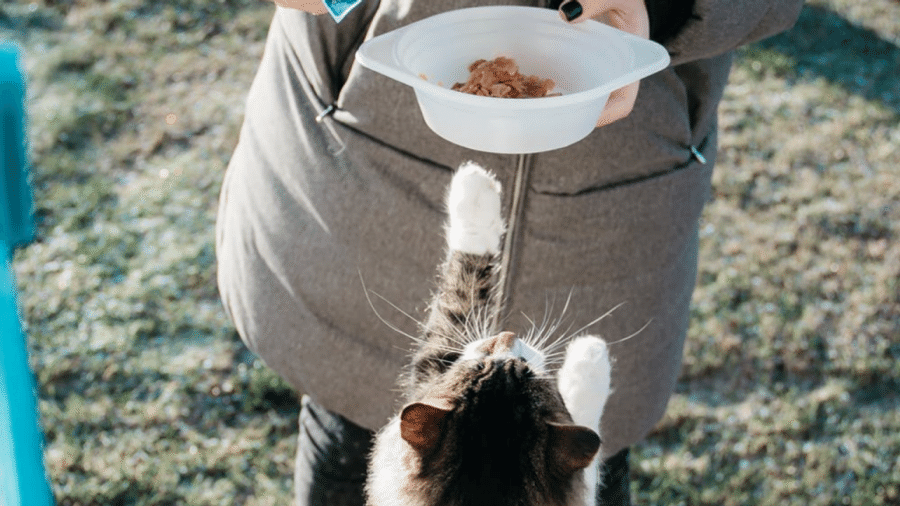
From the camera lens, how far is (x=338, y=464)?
130 cm

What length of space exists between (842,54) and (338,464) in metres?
2.79

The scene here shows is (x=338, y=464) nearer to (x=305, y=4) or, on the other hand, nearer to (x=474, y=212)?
(x=474, y=212)

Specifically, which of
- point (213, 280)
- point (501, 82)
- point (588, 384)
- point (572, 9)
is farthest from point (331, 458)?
point (213, 280)

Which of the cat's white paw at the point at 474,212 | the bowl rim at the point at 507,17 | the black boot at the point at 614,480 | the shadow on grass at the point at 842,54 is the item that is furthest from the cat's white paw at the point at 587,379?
the shadow on grass at the point at 842,54

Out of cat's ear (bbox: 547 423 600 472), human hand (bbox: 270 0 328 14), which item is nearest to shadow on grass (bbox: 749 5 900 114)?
cat's ear (bbox: 547 423 600 472)

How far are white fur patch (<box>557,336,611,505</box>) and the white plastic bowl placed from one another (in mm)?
408

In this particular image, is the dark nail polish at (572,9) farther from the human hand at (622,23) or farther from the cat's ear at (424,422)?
the cat's ear at (424,422)

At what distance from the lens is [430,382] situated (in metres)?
1.20

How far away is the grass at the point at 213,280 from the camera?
186 cm

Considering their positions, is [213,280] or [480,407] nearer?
[480,407]

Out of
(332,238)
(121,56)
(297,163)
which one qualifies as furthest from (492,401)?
(121,56)

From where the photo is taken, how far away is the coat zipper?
3.47ft

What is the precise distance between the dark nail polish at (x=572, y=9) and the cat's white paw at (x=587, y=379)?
0.50 m

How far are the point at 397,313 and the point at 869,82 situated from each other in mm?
2586
